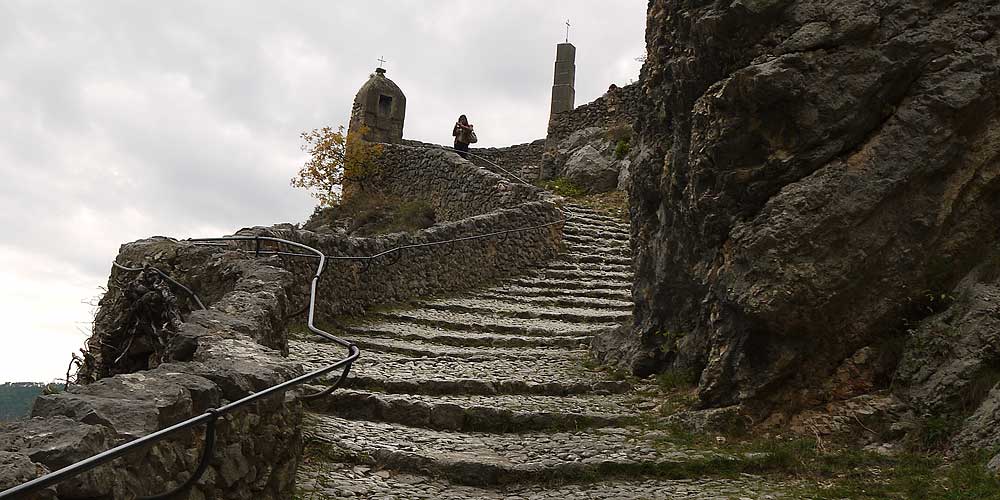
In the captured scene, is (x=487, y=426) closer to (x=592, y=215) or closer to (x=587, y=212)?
(x=592, y=215)

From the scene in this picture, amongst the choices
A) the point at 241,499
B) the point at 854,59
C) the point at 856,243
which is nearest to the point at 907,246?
the point at 856,243

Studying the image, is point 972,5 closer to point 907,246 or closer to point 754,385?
point 907,246

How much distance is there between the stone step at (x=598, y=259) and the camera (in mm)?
15047

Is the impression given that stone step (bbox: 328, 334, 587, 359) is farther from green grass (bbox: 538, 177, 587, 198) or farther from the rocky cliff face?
green grass (bbox: 538, 177, 587, 198)

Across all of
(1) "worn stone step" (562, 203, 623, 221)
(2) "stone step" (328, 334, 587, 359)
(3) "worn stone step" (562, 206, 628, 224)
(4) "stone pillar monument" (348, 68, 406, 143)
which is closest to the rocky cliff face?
(2) "stone step" (328, 334, 587, 359)

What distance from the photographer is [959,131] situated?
238 inches

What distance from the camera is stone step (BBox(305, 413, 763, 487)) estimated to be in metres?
5.76

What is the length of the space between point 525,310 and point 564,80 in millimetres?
18321

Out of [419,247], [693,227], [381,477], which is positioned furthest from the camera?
[419,247]

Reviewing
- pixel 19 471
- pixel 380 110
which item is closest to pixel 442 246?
pixel 19 471

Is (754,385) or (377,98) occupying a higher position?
(377,98)

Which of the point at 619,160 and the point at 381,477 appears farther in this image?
the point at 619,160

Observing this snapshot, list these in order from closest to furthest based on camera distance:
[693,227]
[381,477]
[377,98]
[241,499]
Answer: [241,499], [381,477], [693,227], [377,98]

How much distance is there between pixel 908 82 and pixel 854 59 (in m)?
0.45
